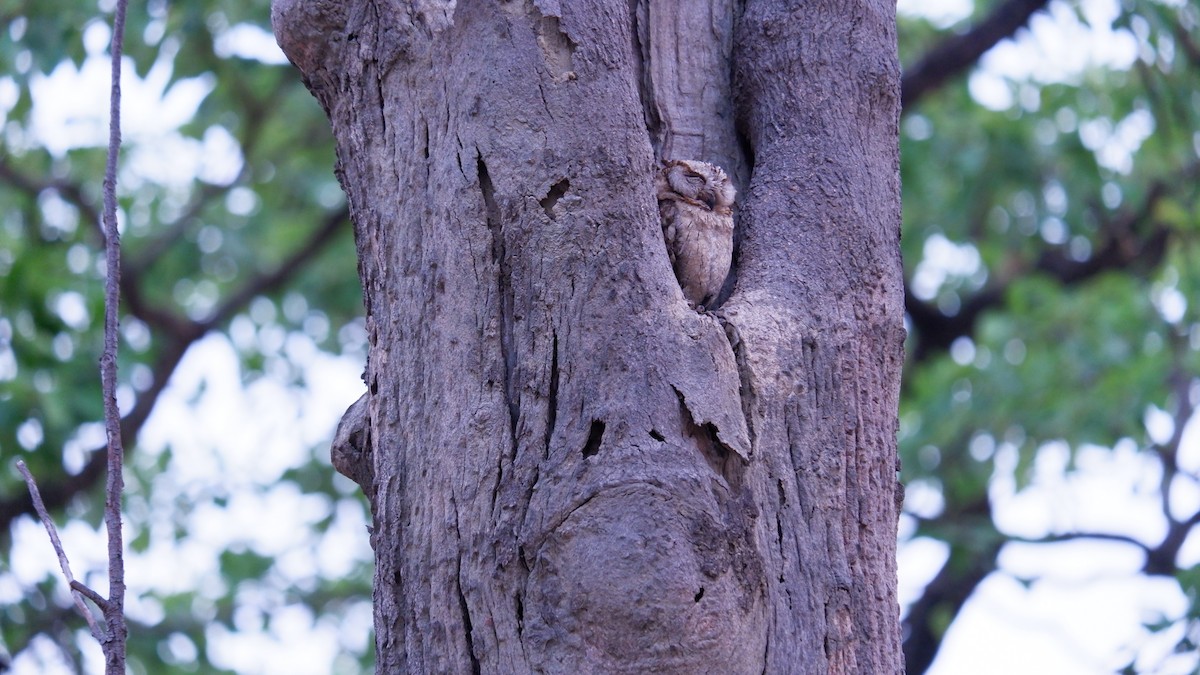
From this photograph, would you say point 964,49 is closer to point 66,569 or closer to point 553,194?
point 553,194

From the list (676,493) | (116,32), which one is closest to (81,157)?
(116,32)

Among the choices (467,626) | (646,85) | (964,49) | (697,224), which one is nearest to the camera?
(467,626)

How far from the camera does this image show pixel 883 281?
1804mm

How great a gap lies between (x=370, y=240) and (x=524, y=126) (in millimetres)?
295

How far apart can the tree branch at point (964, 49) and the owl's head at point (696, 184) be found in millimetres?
4763

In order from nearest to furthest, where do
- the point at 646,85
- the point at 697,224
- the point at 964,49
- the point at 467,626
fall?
the point at 467,626, the point at 697,224, the point at 646,85, the point at 964,49

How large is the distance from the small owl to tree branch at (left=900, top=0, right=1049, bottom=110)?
4.78 m

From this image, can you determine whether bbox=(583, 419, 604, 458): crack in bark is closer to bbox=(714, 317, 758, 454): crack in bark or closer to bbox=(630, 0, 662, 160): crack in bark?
bbox=(714, 317, 758, 454): crack in bark

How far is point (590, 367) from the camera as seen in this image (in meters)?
1.57

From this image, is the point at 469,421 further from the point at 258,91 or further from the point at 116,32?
the point at 258,91

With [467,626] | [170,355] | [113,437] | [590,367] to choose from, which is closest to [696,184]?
[590,367]

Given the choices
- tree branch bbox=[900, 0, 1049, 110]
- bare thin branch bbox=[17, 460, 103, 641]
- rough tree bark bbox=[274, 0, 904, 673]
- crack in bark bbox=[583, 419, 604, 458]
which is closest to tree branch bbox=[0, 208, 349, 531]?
tree branch bbox=[900, 0, 1049, 110]

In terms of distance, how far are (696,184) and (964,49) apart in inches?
196

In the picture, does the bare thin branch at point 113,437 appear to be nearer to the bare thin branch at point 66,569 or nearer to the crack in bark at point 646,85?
the bare thin branch at point 66,569
